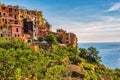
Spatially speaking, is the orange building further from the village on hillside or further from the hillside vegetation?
the hillside vegetation

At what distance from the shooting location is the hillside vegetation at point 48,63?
4897cm

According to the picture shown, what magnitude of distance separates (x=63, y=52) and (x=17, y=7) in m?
24.0

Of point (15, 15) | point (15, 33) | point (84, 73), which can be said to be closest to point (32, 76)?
point (84, 73)

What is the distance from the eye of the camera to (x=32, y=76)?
55188 millimetres

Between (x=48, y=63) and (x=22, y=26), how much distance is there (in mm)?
28012

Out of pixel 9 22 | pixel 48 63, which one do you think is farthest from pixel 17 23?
pixel 48 63

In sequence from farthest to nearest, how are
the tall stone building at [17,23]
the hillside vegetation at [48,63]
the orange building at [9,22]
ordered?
the tall stone building at [17,23] < the orange building at [9,22] < the hillside vegetation at [48,63]

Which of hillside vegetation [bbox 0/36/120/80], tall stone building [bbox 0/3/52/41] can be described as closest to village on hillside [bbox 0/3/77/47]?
tall stone building [bbox 0/3/52/41]

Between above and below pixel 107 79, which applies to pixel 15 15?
above

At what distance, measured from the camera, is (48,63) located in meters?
64.9

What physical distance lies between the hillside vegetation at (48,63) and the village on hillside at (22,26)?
681 cm

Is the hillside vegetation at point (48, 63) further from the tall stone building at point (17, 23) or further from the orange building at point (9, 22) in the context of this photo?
the tall stone building at point (17, 23)

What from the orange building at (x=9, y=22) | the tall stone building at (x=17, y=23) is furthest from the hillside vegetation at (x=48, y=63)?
the tall stone building at (x=17, y=23)

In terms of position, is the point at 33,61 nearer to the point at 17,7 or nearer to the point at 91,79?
the point at 91,79
